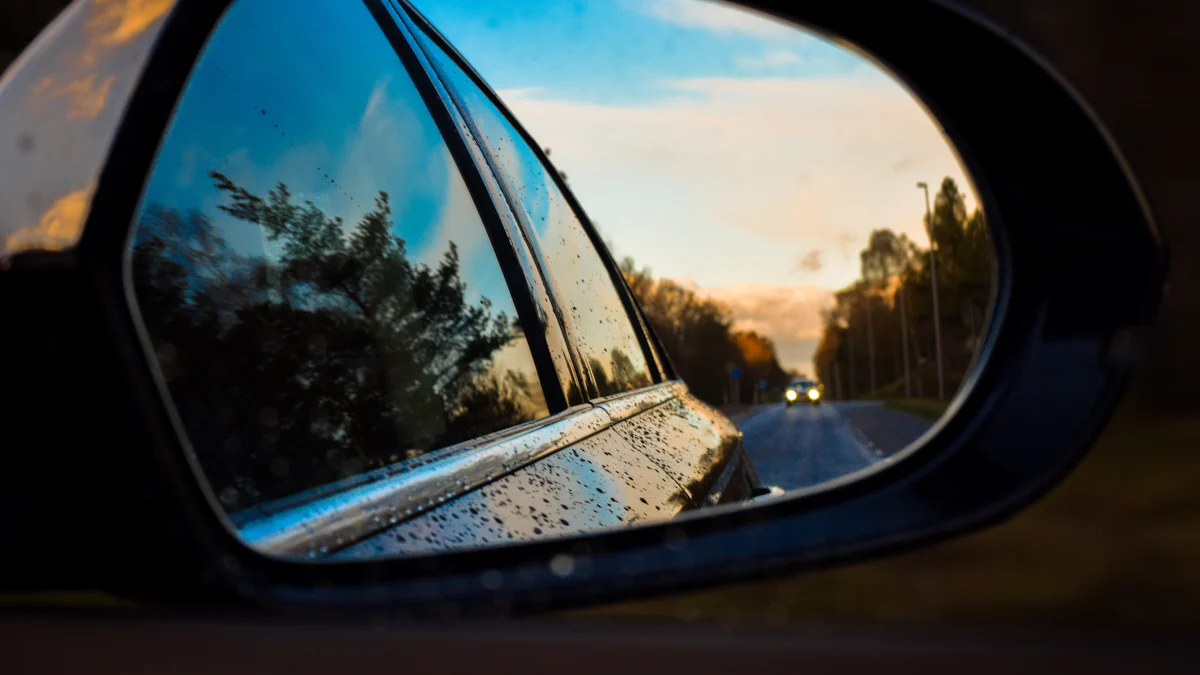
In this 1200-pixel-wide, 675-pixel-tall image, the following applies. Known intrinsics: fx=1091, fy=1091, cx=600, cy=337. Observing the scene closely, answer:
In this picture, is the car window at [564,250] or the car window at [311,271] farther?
the car window at [564,250]

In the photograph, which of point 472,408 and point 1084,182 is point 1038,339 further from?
point 472,408

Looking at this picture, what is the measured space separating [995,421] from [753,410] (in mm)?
2223

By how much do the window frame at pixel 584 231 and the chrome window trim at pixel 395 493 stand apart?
0.33 m

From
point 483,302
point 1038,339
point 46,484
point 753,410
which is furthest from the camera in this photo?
point 753,410

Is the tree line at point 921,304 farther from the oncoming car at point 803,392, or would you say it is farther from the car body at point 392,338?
the car body at point 392,338

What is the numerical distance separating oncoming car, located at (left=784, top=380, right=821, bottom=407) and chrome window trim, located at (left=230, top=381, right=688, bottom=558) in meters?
0.51

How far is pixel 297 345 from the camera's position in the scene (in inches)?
61.1

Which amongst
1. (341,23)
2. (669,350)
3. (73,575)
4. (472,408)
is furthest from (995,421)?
(669,350)

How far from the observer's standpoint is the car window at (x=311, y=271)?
138 centimetres

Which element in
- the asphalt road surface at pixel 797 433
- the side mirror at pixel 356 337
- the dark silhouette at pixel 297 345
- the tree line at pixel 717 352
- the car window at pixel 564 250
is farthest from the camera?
the asphalt road surface at pixel 797 433

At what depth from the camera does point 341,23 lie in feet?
6.93

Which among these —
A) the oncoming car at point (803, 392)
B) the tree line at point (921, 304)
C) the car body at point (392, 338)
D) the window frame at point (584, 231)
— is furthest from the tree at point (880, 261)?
the window frame at point (584, 231)

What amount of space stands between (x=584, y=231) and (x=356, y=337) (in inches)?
68.8

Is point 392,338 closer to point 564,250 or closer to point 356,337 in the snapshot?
point 356,337
